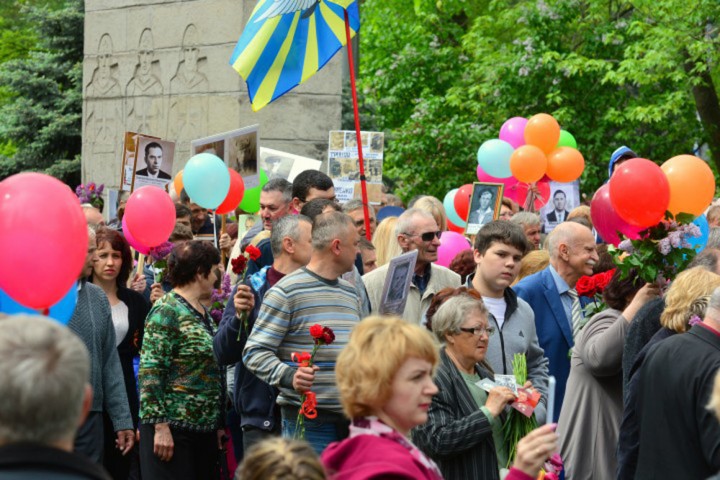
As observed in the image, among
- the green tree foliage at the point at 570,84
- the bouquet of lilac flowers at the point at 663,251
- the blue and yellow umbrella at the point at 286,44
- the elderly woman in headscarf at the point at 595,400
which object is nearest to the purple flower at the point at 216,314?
the elderly woman in headscarf at the point at 595,400

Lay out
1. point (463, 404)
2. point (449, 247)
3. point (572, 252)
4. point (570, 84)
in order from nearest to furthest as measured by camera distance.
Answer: point (463, 404) < point (572, 252) < point (449, 247) < point (570, 84)

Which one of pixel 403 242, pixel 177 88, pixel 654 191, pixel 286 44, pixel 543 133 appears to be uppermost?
pixel 286 44

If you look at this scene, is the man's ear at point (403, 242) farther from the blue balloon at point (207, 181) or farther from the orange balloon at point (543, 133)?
the orange balloon at point (543, 133)

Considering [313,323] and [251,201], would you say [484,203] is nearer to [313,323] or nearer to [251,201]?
[251,201]

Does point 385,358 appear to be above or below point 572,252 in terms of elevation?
above

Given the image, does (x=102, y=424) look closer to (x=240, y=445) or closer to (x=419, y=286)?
Answer: (x=240, y=445)

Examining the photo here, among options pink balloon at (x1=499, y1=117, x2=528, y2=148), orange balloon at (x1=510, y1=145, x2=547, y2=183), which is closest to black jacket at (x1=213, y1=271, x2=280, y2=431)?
orange balloon at (x1=510, y1=145, x2=547, y2=183)

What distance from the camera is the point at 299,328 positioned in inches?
279

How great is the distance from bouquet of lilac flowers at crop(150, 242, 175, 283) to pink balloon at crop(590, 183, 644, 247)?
3275mm

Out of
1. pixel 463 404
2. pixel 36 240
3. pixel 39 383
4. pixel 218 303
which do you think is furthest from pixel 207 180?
pixel 39 383

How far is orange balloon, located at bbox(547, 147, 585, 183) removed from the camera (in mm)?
13617

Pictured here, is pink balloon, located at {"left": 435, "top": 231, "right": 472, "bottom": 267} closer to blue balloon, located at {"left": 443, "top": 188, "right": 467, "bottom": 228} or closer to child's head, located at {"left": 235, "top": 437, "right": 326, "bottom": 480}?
blue balloon, located at {"left": 443, "top": 188, "right": 467, "bottom": 228}

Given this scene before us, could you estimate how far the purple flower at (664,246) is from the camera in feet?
23.8

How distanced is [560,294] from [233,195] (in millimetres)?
3803
